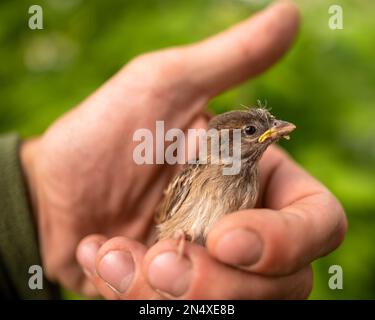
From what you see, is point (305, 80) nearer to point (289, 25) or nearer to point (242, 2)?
point (289, 25)

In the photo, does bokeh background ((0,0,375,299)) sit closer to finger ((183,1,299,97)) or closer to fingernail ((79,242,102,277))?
finger ((183,1,299,97))

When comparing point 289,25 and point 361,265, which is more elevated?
point 289,25

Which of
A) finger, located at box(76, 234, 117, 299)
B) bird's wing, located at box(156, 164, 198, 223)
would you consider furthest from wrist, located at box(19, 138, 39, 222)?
bird's wing, located at box(156, 164, 198, 223)

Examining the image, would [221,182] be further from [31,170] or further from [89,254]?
[31,170]

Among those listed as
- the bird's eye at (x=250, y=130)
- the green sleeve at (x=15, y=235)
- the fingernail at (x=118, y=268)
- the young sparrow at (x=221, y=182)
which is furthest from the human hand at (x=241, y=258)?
the green sleeve at (x=15, y=235)

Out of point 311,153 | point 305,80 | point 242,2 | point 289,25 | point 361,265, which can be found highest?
point 242,2
